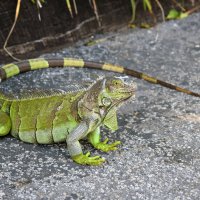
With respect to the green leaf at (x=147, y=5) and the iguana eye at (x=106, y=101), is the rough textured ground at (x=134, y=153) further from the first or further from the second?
the green leaf at (x=147, y=5)

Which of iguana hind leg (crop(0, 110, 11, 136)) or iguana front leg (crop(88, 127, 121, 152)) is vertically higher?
iguana hind leg (crop(0, 110, 11, 136))

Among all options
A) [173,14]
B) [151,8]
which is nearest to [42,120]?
[151,8]

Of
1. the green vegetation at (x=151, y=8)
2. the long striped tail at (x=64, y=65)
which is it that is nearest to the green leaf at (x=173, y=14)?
the green vegetation at (x=151, y=8)

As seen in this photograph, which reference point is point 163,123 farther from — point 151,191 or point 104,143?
point 151,191

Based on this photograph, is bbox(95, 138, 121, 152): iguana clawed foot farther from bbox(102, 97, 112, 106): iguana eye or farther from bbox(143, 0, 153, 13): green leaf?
Result: bbox(143, 0, 153, 13): green leaf

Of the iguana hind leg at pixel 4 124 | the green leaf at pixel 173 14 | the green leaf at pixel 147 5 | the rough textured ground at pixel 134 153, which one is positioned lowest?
the rough textured ground at pixel 134 153

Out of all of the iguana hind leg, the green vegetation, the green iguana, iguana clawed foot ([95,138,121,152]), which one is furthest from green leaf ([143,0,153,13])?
the iguana hind leg
